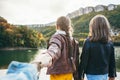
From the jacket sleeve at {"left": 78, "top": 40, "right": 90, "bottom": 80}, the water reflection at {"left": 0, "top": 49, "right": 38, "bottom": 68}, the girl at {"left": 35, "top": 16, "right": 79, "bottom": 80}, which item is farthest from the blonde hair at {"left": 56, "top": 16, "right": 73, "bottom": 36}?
the water reflection at {"left": 0, "top": 49, "right": 38, "bottom": 68}

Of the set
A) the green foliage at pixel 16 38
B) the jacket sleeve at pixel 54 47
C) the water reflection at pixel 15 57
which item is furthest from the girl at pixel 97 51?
the green foliage at pixel 16 38

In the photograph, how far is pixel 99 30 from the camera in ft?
11.3

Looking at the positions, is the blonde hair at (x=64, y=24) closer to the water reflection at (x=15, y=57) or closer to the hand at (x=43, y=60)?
the hand at (x=43, y=60)

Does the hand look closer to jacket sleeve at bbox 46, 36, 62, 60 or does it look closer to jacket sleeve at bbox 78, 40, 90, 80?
jacket sleeve at bbox 46, 36, 62, 60

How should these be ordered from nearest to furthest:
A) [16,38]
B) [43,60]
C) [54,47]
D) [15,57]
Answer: [43,60], [54,47], [15,57], [16,38]

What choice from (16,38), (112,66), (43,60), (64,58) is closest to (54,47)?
(43,60)

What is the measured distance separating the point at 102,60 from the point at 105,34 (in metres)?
0.27

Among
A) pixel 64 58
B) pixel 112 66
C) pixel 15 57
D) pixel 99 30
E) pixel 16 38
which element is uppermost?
pixel 99 30

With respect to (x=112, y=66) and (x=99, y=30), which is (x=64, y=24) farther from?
(x=112, y=66)

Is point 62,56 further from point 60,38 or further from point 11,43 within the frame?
point 11,43

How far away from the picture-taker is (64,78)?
3260 mm

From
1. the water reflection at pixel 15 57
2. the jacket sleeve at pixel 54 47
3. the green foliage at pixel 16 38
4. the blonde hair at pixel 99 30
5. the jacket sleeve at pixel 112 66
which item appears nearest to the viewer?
the jacket sleeve at pixel 54 47

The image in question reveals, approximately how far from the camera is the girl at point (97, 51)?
3.45m

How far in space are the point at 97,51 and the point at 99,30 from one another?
0.72ft
